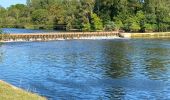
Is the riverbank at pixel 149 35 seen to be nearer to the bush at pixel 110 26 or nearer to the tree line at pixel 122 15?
the tree line at pixel 122 15

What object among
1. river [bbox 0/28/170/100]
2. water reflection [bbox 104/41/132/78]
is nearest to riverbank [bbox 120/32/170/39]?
river [bbox 0/28/170/100]

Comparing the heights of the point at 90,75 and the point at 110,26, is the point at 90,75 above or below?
below

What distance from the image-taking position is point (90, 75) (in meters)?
52.6

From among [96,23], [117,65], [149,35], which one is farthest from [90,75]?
[96,23]

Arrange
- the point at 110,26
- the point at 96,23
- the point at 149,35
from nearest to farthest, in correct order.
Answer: the point at 149,35 → the point at 110,26 → the point at 96,23

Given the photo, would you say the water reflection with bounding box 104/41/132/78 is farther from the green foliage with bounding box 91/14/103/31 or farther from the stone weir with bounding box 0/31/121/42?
the green foliage with bounding box 91/14/103/31

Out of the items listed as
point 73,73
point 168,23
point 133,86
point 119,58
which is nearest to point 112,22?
point 168,23

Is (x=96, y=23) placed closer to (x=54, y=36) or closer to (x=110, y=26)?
(x=110, y=26)

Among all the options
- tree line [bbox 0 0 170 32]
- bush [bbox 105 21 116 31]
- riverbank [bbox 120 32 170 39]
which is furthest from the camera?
tree line [bbox 0 0 170 32]

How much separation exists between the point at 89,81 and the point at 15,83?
320 inches

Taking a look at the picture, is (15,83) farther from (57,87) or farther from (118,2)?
(118,2)

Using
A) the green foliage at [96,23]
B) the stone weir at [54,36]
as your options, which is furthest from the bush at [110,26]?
the stone weir at [54,36]

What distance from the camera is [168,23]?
513ft

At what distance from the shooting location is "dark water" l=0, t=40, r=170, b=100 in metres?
40.6
